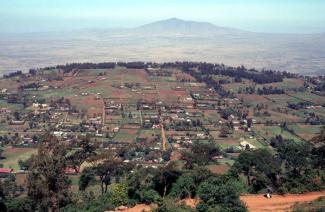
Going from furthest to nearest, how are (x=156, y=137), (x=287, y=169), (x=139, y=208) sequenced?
(x=156, y=137), (x=287, y=169), (x=139, y=208)

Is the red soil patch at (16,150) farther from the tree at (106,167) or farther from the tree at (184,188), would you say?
the tree at (184,188)

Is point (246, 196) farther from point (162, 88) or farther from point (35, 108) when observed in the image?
point (162, 88)

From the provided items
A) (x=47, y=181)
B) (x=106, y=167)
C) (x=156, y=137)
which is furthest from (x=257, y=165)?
(x=156, y=137)

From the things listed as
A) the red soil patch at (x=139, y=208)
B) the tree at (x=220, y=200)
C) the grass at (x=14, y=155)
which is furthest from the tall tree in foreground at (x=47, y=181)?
the grass at (x=14, y=155)

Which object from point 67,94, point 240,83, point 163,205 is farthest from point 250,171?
point 240,83

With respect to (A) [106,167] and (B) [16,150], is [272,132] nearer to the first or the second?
(B) [16,150]

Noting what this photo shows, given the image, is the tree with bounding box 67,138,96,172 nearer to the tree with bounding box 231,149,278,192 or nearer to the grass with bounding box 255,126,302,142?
the tree with bounding box 231,149,278,192

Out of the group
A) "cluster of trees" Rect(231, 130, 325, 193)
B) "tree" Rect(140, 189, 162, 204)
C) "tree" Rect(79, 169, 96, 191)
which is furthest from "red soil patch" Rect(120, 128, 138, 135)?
"tree" Rect(140, 189, 162, 204)

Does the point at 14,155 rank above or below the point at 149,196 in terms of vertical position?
below
